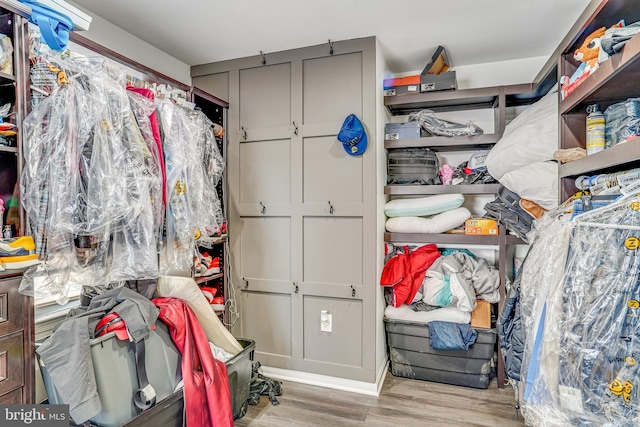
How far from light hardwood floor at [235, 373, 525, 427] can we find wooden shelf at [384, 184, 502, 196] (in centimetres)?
143

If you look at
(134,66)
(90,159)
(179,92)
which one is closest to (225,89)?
(179,92)

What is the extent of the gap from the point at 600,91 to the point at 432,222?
131 centimetres

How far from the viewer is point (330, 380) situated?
260cm

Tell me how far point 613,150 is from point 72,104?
2238mm

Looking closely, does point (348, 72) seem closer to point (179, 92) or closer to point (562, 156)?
point (179, 92)

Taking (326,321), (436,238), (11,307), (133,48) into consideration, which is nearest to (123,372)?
(11,307)

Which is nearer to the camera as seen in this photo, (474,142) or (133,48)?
(133,48)

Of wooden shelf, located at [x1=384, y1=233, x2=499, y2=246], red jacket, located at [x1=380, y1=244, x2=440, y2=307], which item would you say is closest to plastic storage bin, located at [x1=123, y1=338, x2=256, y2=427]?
red jacket, located at [x1=380, y1=244, x2=440, y2=307]

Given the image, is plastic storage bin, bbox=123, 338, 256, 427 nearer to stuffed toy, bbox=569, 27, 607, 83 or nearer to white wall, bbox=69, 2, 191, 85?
white wall, bbox=69, 2, 191, 85

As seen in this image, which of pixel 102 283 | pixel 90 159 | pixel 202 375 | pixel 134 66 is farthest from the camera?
pixel 134 66

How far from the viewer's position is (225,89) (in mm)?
2857

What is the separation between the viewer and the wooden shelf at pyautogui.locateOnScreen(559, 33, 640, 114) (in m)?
1.28

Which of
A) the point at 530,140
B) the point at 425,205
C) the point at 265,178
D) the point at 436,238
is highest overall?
the point at 530,140

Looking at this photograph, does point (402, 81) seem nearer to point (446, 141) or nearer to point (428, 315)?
point (446, 141)
